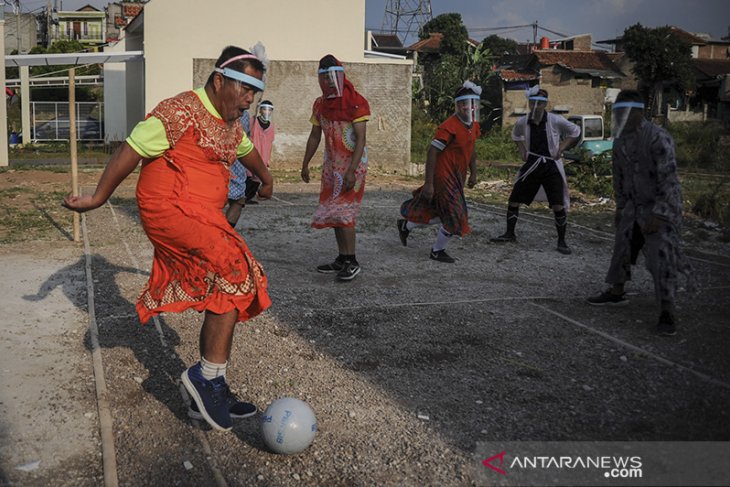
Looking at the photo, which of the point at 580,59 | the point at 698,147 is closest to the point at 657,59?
the point at 580,59

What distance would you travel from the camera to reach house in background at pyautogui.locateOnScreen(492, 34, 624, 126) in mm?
34688

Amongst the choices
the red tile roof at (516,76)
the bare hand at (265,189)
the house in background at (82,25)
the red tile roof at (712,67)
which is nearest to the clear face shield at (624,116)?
the bare hand at (265,189)

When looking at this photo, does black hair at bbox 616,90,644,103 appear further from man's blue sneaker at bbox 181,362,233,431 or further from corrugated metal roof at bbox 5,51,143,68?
corrugated metal roof at bbox 5,51,143,68

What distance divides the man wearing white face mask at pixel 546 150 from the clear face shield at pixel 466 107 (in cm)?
113

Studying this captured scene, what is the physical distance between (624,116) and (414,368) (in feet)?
9.15

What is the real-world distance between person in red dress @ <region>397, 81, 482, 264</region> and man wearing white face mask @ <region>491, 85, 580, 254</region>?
0.99 m

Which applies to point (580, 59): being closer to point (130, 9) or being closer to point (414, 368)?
point (130, 9)

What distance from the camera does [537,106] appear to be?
861cm

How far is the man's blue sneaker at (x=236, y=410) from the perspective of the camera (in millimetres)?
3770

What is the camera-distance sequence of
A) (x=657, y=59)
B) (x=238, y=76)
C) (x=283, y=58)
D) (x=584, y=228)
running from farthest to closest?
(x=657, y=59) < (x=283, y=58) < (x=584, y=228) < (x=238, y=76)

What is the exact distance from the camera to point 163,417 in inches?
151

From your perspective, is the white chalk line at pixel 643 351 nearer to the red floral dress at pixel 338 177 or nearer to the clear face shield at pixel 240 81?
the red floral dress at pixel 338 177

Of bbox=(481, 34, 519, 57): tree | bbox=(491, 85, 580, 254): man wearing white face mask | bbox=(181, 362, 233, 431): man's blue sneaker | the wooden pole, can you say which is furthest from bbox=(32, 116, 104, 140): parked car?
bbox=(481, 34, 519, 57): tree

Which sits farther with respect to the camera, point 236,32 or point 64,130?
point 64,130
